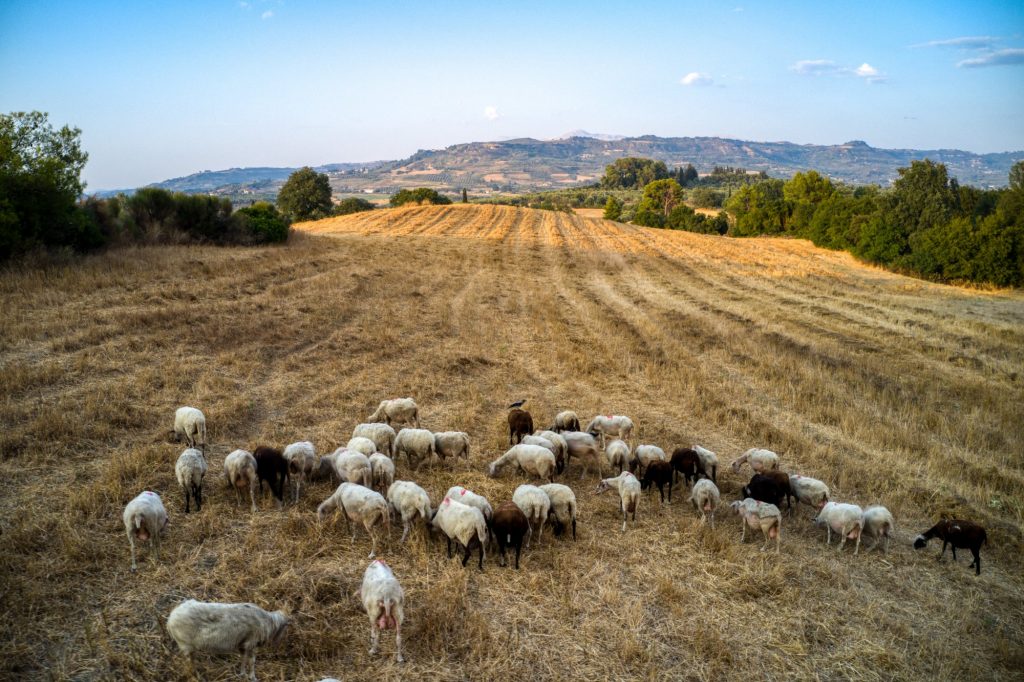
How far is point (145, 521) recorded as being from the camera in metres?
6.96

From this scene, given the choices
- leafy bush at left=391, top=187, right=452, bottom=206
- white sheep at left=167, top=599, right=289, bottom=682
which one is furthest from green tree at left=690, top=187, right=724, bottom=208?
white sheep at left=167, top=599, right=289, bottom=682

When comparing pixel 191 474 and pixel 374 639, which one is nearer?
pixel 374 639

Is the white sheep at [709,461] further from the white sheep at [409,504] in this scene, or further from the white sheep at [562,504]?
the white sheep at [409,504]

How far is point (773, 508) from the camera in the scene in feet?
27.0

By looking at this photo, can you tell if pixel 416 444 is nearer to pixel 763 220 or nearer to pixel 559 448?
pixel 559 448

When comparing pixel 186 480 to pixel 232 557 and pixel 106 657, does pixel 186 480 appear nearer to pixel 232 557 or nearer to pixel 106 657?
pixel 232 557

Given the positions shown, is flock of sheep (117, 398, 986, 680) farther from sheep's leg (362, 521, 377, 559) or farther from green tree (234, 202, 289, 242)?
green tree (234, 202, 289, 242)

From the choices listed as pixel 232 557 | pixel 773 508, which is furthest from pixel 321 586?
pixel 773 508

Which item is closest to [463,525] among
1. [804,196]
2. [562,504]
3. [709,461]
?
[562,504]

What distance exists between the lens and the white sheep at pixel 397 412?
11.7 metres

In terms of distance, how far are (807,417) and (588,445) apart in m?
6.78

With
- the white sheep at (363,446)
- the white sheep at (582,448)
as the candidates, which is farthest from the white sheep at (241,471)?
the white sheep at (582,448)

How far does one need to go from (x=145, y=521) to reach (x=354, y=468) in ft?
9.44

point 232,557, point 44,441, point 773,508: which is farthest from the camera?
point 44,441
